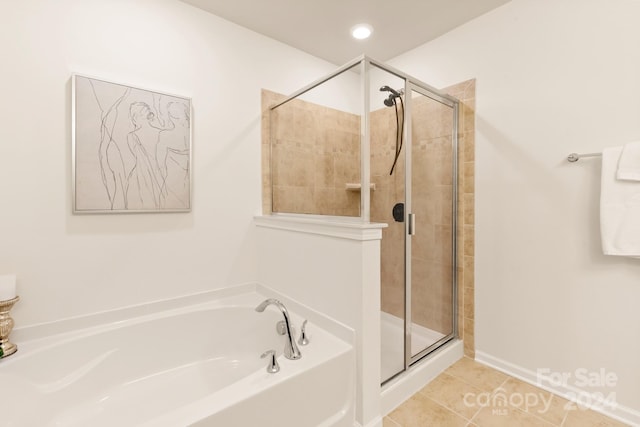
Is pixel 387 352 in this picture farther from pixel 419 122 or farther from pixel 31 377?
pixel 31 377

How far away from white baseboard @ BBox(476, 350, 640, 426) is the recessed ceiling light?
8.09 ft

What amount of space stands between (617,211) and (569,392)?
Result: 107 centimetres

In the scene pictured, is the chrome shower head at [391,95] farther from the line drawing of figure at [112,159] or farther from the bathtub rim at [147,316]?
the line drawing of figure at [112,159]

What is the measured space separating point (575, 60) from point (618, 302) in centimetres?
132

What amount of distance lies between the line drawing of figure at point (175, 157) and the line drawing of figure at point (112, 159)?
0.19 meters

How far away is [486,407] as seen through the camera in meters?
1.60

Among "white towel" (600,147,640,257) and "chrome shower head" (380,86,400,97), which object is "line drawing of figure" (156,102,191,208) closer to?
"chrome shower head" (380,86,400,97)

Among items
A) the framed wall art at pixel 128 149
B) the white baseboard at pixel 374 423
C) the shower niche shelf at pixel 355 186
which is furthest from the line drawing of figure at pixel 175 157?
the white baseboard at pixel 374 423

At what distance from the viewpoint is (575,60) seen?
159 cm

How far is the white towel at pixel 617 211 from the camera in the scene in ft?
4.51

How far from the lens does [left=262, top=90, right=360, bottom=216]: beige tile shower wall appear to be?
186 centimetres

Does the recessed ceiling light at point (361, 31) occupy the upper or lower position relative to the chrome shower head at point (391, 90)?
upper

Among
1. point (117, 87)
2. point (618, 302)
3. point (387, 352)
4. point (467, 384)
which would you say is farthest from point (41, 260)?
point (618, 302)

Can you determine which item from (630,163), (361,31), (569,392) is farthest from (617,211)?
(361,31)
